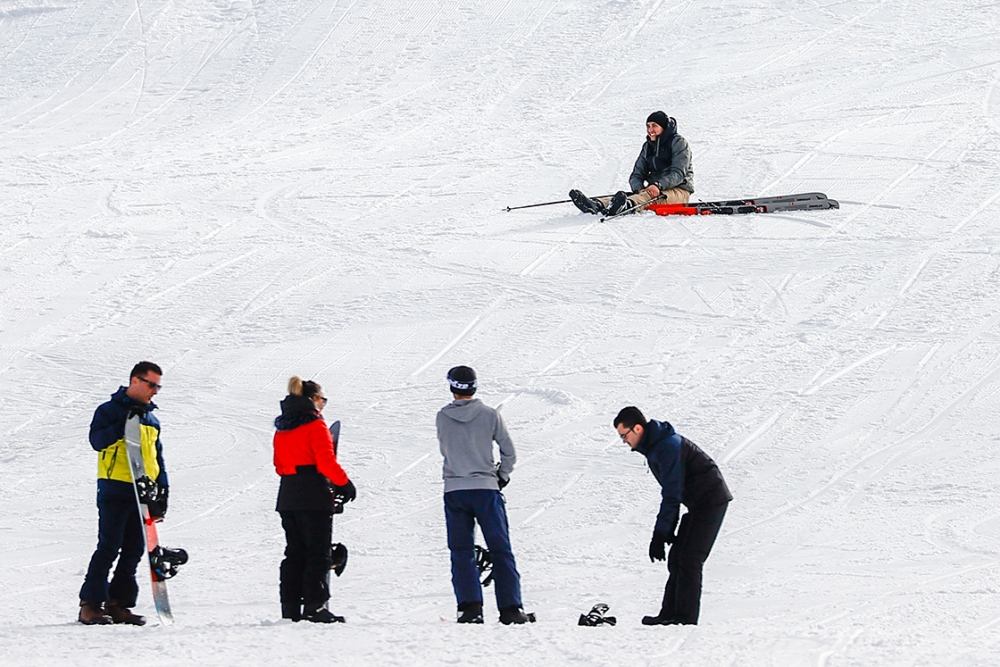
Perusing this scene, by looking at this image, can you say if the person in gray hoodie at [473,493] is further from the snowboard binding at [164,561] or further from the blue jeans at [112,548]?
the blue jeans at [112,548]

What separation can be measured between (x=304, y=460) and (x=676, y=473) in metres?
1.55

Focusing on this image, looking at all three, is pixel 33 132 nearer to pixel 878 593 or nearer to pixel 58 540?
pixel 58 540

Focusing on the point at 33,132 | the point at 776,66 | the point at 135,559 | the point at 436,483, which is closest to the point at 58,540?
the point at 135,559

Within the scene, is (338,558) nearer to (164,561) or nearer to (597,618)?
(164,561)

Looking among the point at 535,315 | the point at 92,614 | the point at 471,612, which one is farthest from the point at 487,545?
the point at 535,315

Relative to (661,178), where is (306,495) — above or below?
below

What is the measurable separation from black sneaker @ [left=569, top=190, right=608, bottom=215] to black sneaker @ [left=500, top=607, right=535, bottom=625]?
732cm

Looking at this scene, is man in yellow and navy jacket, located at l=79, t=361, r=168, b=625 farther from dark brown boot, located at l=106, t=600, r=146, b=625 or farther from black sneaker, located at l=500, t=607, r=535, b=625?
black sneaker, located at l=500, t=607, r=535, b=625

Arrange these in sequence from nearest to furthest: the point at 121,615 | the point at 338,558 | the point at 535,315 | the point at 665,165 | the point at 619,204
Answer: the point at 121,615, the point at 338,558, the point at 535,315, the point at 619,204, the point at 665,165

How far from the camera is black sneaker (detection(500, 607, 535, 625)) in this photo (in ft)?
18.4

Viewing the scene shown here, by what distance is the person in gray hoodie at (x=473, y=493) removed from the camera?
5551mm

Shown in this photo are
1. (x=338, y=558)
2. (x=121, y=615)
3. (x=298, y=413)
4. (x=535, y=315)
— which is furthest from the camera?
(x=535, y=315)

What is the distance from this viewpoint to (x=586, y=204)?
12641mm

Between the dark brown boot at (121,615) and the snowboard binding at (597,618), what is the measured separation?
1.89 meters
